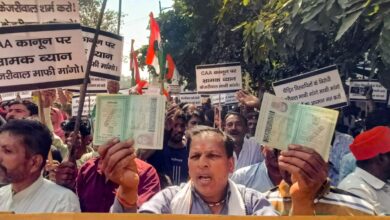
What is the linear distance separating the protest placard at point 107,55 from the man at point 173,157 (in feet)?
3.90

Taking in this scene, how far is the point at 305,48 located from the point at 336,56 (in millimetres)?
3358

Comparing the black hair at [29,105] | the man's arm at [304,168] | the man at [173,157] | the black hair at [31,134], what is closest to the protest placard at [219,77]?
the man at [173,157]

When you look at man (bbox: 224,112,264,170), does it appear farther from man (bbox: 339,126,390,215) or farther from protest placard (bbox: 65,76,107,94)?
man (bbox: 339,126,390,215)

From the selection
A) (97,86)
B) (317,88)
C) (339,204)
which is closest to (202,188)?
(339,204)

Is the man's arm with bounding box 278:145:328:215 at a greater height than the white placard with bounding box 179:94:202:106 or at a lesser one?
lesser

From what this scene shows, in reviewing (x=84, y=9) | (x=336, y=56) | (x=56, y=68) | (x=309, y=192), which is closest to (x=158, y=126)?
(x=309, y=192)

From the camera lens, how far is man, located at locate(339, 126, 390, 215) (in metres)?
4.18

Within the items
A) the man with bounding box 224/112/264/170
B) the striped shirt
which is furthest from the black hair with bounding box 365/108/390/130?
the striped shirt

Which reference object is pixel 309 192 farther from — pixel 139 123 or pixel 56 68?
pixel 56 68

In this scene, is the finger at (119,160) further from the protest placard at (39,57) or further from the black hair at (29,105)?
the black hair at (29,105)

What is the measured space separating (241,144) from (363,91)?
5.55 m

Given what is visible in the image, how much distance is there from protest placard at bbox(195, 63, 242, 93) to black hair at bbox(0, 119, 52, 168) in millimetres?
5536

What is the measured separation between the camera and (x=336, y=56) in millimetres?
9336

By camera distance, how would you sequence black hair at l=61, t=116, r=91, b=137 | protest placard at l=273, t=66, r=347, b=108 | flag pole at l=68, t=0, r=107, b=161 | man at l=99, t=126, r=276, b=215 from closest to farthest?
man at l=99, t=126, r=276, b=215 < flag pole at l=68, t=0, r=107, b=161 < protest placard at l=273, t=66, r=347, b=108 < black hair at l=61, t=116, r=91, b=137
